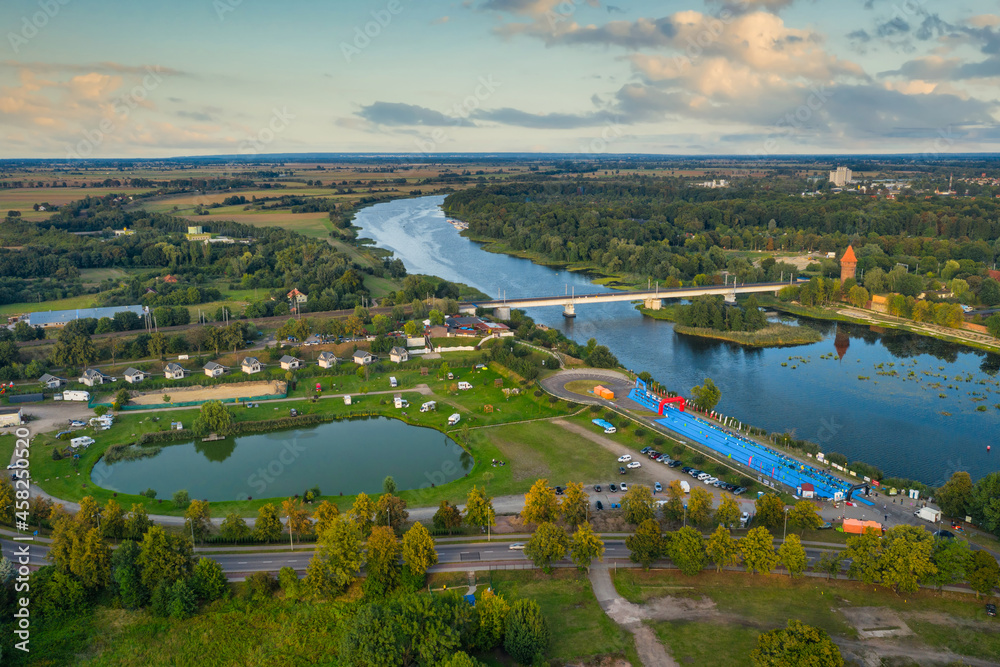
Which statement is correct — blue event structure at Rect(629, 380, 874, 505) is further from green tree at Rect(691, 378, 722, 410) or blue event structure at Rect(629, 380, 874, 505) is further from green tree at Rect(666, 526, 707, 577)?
green tree at Rect(666, 526, 707, 577)

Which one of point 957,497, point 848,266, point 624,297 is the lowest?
point 957,497

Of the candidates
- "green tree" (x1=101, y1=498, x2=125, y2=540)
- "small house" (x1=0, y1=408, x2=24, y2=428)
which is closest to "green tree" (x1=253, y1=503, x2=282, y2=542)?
"green tree" (x1=101, y1=498, x2=125, y2=540)

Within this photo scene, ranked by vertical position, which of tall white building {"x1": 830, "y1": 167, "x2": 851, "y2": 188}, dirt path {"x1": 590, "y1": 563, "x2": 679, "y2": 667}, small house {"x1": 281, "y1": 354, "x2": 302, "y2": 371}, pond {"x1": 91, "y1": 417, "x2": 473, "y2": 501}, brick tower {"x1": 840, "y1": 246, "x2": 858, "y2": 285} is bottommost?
pond {"x1": 91, "y1": 417, "x2": 473, "y2": 501}

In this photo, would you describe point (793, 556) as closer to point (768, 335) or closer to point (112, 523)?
point (112, 523)

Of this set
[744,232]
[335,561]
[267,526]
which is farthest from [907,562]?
[744,232]

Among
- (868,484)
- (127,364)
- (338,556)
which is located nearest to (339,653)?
(338,556)

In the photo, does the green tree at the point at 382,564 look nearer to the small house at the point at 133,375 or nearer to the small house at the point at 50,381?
the small house at the point at 133,375
